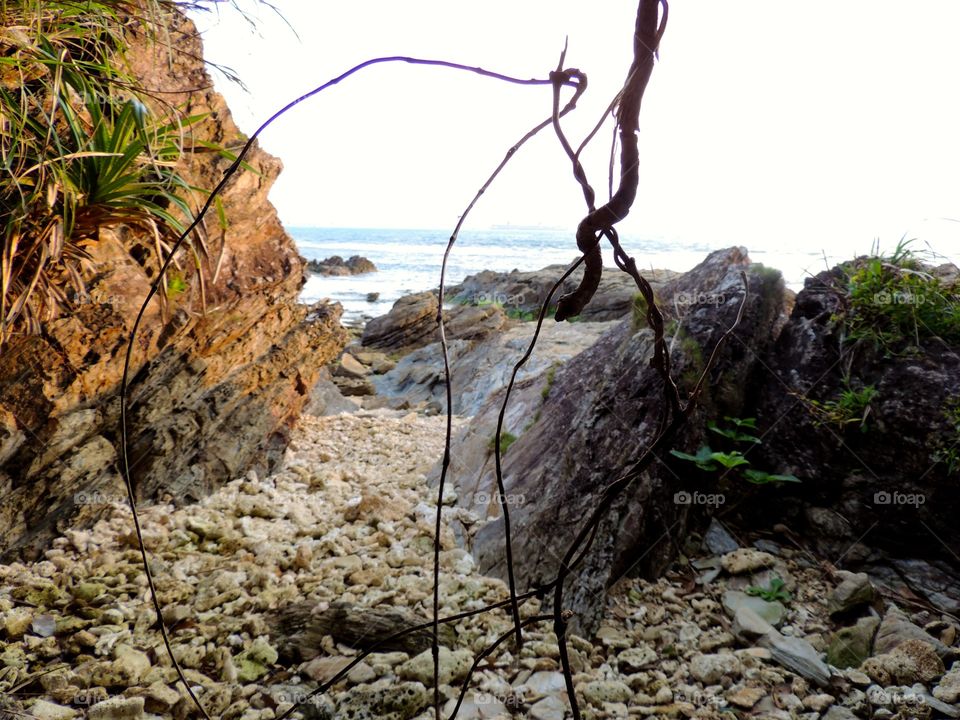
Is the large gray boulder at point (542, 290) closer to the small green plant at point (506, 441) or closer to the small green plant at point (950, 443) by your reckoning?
the small green plant at point (506, 441)

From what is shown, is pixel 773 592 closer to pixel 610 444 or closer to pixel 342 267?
pixel 610 444

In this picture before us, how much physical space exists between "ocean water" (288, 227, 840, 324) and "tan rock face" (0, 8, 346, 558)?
9.57 feet

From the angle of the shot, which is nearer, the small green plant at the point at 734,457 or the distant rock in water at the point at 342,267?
the small green plant at the point at 734,457

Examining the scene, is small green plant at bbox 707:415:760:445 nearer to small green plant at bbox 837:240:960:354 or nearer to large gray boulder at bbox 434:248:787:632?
large gray boulder at bbox 434:248:787:632

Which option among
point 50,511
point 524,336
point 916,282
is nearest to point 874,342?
point 916,282

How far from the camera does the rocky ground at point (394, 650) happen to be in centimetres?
175

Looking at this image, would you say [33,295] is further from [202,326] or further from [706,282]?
[706,282]

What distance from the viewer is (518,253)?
3316 centimetres

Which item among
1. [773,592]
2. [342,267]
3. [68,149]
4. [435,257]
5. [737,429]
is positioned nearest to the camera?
[68,149]

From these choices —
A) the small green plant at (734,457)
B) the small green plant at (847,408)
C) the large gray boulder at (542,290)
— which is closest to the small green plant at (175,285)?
the small green plant at (734,457)

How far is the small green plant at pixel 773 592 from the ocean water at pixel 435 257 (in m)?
1.76

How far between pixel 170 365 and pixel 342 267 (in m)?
24.8

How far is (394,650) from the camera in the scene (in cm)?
195

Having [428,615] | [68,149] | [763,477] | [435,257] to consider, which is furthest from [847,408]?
[435,257]
